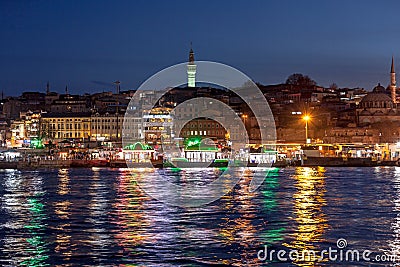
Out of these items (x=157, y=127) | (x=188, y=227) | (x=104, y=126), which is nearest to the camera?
(x=188, y=227)

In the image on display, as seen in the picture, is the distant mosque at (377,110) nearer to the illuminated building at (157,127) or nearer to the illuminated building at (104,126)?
the illuminated building at (157,127)

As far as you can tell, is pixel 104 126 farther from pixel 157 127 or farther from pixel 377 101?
pixel 377 101

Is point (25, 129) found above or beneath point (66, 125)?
beneath

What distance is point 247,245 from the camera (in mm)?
11945

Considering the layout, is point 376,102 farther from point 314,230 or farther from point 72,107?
point 314,230

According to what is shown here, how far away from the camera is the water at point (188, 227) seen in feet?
36.2

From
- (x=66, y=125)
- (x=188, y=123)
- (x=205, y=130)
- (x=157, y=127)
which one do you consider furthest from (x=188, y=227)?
(x=66, y=125)

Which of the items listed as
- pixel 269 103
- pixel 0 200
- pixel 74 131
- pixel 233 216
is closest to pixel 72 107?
pixel 74 131

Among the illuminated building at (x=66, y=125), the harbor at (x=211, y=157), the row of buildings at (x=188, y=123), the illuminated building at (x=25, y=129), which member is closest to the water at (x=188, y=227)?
the harbor at (x=211, y=157)

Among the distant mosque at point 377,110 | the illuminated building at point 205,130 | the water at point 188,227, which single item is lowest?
the water at point 188,227

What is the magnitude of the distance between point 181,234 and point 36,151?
42.6 metres

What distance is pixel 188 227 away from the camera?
45.8 ft

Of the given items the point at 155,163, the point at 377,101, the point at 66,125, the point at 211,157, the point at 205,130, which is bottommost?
the point at 155,163

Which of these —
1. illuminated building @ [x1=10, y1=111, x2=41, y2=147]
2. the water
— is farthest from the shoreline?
illuminated building @ [x1=10, y1=111, x2=41, y2=147]
